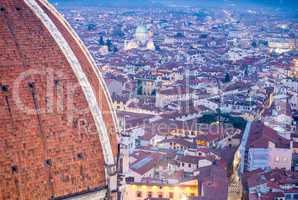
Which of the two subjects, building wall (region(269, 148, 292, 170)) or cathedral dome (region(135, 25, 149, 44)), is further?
cathedral dome (region(135, 25, 149, 44))

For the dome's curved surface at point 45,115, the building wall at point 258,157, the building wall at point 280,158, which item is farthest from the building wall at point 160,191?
the dome's curved surface at point 45,115

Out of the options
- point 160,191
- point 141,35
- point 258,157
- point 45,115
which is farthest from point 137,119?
point 141,35

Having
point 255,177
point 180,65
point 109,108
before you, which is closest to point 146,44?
point 180,65

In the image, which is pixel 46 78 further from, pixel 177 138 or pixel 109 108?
pixel 177 138

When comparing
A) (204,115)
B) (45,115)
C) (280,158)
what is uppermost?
(45,115)

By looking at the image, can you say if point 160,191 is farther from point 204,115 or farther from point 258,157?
point 204,115

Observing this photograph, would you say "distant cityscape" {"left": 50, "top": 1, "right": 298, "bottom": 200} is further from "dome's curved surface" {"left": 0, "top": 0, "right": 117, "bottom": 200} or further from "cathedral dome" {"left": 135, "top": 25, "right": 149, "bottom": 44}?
"dome's curved surface" {"left": 0, "top": 0, "right": 117, "bottom": 200}

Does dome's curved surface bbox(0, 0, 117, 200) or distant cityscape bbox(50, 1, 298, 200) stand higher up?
dome's curved surface bbox(0, 0, 117, 200)

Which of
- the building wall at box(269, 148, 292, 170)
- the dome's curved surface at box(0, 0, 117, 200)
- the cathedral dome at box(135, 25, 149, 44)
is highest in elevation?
the dome's curved surface at box(0, 0, 117, 200)

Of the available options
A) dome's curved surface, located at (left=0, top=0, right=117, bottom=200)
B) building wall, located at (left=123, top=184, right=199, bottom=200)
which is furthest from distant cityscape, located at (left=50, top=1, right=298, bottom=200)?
dome's curved surface, located at (left=0, top=0, right=117, bottom=200)
